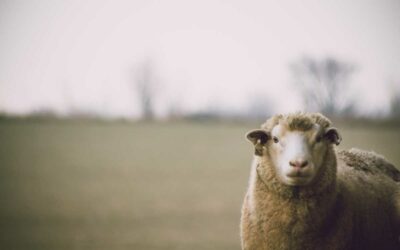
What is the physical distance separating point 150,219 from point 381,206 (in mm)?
21854

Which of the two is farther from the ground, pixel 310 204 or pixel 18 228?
pixel 310 204

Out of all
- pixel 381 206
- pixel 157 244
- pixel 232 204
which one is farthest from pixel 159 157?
pixel 381 206

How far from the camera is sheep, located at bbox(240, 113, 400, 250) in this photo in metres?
4.62

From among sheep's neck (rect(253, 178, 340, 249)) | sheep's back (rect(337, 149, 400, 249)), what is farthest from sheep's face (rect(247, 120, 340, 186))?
sheep's back (rect(337, 149, 400, 249))

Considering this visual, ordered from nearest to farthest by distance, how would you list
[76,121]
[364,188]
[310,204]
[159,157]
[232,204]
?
[310,204], [364,188], [232,204], [159,157], [76,121]

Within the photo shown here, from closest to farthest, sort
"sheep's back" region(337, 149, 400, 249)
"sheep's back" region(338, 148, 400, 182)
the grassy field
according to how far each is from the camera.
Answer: "sheep's back" region(337, 149, 400, 249) → "sheep's back" region(338, 148, 400, 182) → the grassy field

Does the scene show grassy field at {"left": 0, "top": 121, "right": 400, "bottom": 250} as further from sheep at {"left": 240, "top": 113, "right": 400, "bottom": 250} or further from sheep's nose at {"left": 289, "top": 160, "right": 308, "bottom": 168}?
sheep's nose at {"left": 289, "top": 160, "right": 308, "bottom": 168}

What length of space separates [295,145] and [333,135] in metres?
0.54

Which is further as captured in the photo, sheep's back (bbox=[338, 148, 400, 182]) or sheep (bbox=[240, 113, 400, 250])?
sheep's back (bbox=[338, 148, 400, 182])

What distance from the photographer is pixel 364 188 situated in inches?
214

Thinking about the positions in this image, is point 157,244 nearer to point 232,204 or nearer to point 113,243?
point 113,243

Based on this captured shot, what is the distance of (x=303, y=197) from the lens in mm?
4746

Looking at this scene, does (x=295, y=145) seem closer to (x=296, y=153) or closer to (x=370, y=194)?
(x=296, y=153)

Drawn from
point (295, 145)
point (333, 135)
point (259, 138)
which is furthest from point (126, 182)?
point (295, 145)
